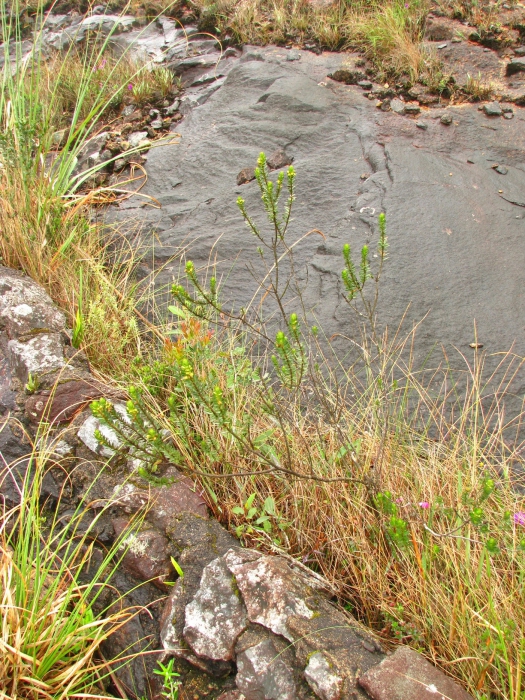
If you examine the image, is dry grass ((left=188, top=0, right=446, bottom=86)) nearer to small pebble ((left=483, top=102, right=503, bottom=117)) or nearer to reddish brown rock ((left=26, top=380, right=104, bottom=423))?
small pebble ((left=483, top=102, right=503, bottom=117))

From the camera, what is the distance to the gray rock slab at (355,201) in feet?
10.5

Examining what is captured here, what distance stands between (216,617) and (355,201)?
264 cm

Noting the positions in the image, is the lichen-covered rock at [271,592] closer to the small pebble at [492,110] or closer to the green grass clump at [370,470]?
the green grass clump at [370,470]

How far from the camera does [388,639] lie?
1871 mm

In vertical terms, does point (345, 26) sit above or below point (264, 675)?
above

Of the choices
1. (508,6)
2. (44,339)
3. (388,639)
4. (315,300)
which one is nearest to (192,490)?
(388,639)

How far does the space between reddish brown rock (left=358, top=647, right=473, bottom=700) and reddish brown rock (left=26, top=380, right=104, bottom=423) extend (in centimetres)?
147

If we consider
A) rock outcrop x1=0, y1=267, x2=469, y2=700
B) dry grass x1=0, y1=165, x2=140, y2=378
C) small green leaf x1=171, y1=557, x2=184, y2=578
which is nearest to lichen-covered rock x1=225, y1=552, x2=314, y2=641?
rock outcrop x1=0, y1=267, x2=469, y2=700

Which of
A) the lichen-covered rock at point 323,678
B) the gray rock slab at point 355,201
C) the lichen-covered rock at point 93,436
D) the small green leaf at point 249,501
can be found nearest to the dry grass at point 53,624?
the lichen-covered rock at point 93,436

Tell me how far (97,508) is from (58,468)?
0.86 ft

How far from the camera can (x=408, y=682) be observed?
158 cm

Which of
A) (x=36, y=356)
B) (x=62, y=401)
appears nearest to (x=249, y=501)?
(x=62, y=401)

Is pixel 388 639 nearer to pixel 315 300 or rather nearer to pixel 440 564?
pixel 440 564

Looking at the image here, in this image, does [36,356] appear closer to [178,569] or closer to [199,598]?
[178,569]
